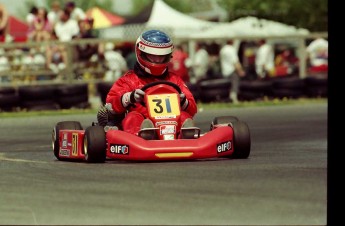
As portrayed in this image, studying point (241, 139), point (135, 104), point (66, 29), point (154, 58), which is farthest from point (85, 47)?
point (241, 139)

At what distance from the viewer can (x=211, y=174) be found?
8.81 meters

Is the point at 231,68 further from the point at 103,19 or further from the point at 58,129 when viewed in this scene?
the point at 103,19

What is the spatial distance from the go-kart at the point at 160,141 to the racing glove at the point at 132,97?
0.05m

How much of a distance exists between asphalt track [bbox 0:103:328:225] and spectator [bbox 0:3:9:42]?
10624 mm

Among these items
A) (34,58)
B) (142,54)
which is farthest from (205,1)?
(142,54)

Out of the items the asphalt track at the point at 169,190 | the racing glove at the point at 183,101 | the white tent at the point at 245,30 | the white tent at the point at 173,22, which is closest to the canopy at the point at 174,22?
the white tent at the point at 173,22

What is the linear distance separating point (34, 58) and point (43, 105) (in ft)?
7.06

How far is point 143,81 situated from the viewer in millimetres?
10867

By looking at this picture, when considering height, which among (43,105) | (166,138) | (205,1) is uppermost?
(166,138)

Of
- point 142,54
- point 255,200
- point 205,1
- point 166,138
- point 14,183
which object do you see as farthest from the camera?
point 205,1

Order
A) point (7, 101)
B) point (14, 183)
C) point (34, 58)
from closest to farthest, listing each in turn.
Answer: point (14, 183), point (7, 101), point (34, 58)

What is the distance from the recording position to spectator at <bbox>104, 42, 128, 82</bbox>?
22438 mm

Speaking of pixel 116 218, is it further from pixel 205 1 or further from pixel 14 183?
pixel 205 1

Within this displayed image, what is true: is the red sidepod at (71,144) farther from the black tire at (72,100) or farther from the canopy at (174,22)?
the canopy at (174,22)
